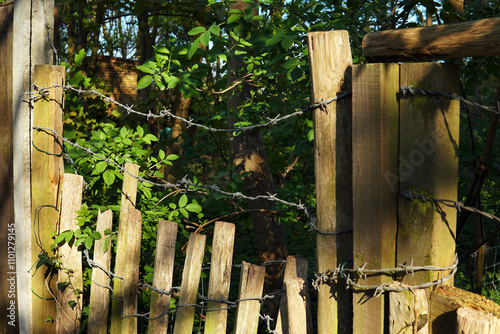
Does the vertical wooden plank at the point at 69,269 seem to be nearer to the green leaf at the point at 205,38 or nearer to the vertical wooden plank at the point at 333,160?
the green leaf at the point at 205,38

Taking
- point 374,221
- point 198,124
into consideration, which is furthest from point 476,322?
point 198,124

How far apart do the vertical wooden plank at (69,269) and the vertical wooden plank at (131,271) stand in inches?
17.2

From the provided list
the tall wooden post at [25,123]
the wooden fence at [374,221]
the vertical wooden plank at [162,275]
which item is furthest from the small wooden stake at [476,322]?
the tall wooden post at [25,123]

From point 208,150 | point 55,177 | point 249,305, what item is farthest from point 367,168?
point 208,150

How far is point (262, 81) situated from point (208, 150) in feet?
12.3

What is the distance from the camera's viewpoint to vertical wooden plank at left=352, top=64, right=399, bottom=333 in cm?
150

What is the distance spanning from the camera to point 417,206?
1.48 metres

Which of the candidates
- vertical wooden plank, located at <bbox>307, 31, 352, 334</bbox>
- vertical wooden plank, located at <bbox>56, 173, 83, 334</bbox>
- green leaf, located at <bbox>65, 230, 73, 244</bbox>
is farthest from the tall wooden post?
vertical wooden plank, located at <bbox>307, 31, 352, 334</bbox>

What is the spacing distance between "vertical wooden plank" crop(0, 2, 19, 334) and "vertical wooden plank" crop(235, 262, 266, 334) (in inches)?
62.9

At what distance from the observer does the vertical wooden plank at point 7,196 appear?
275 centimetres

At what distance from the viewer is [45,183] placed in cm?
272

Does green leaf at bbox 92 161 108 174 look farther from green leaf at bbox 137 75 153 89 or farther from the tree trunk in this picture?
the tree trunk

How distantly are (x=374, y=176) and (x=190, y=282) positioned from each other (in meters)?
1.09

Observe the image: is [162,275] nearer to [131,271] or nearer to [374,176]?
[131,271]
